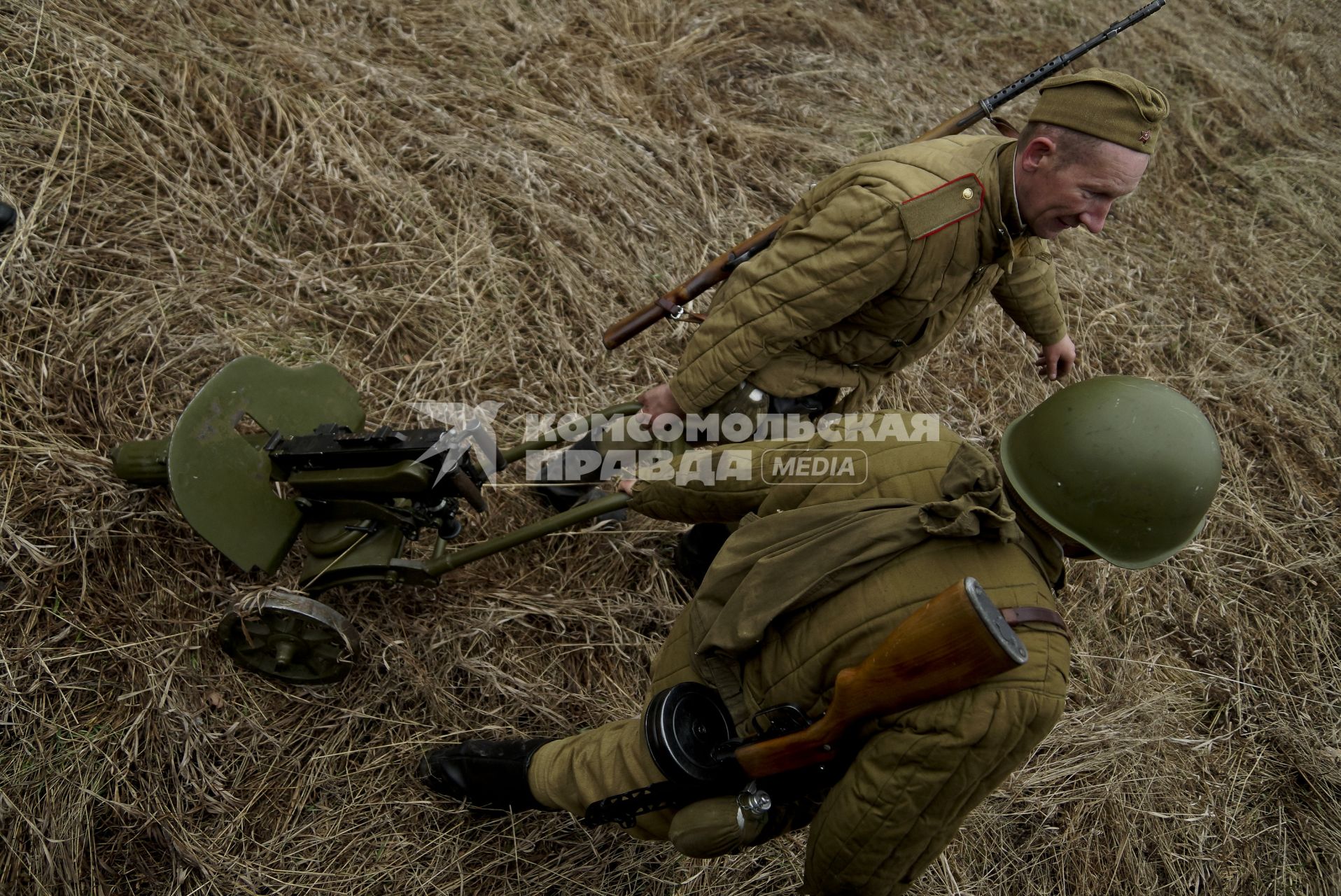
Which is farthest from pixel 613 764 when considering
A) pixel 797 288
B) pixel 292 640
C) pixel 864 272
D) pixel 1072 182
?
pixel 1072 182

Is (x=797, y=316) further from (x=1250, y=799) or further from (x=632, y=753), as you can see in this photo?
(x=1250, y=799)

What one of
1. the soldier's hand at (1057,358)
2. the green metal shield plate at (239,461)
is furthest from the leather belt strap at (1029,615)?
the green metal shield plate at (239,461)

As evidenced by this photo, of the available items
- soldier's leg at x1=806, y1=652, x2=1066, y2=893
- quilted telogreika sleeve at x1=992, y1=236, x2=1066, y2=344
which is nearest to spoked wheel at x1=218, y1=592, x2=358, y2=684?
soldier's leg at x1=806, y1=652, x2=1066, y2=893

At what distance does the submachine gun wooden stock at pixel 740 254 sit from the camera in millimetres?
3389

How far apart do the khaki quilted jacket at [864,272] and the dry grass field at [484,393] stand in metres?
1.34

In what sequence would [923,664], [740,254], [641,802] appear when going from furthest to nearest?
[740,254] → [641,802] → [923,664]

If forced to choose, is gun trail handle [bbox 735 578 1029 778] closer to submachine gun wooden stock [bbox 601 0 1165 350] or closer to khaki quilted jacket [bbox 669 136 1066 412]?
khaki quilted jacket [bbox 669 136 1066 412]

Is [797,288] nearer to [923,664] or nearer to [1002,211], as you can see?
[1002,211]

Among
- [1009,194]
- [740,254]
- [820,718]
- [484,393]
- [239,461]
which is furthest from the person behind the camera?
[484,393]

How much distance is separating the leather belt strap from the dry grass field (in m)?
1.88

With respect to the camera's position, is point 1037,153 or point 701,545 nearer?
point 1037,153

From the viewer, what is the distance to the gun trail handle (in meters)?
1.60

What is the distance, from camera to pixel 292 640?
2.98 metres

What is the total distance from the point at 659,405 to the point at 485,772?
145cm
